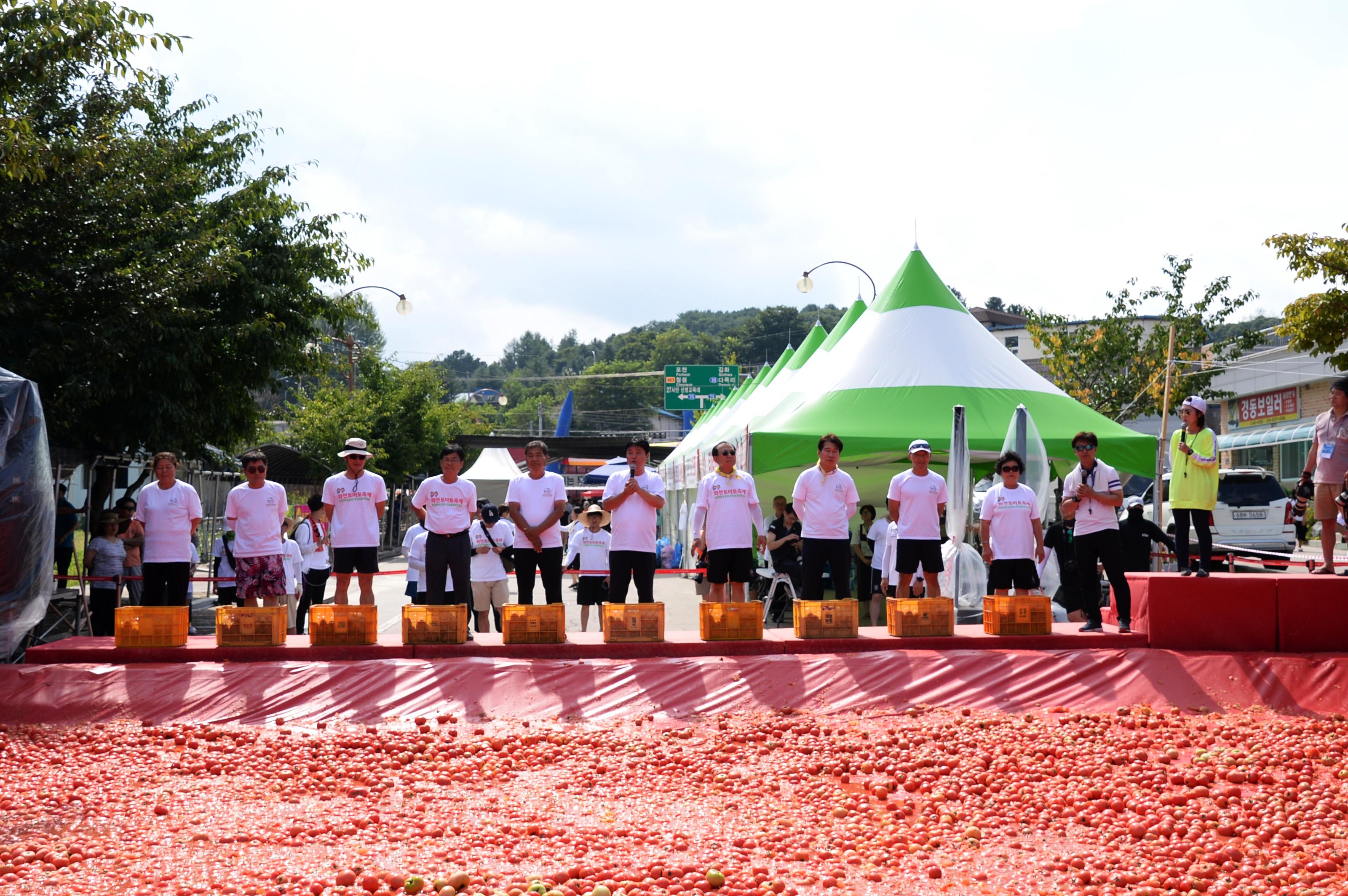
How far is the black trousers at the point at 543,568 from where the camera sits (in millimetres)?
8797

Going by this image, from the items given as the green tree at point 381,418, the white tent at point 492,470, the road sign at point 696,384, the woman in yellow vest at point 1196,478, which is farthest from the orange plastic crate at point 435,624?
the road sign at point 696,384

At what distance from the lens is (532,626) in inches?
316

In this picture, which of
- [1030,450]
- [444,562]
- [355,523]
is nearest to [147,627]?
[355,523]

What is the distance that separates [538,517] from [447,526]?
738 millimetres

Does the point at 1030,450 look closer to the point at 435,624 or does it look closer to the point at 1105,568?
the point at 1105,568

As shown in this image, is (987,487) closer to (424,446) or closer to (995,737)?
(995,737)

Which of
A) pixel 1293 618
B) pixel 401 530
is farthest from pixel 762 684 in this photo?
pixel 401 530

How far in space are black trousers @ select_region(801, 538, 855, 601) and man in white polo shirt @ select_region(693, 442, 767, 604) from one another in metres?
0.39

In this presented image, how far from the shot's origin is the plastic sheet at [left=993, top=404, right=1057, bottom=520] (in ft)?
36.2

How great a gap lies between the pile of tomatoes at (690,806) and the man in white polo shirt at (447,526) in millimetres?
1827

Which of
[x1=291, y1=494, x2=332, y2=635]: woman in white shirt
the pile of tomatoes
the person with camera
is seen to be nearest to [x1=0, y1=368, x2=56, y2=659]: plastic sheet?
the pile of tomatoes

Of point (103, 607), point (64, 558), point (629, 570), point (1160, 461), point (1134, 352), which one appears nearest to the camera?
point (629, 570)

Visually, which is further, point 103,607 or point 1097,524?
point 103,607

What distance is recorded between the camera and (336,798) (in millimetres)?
5398
